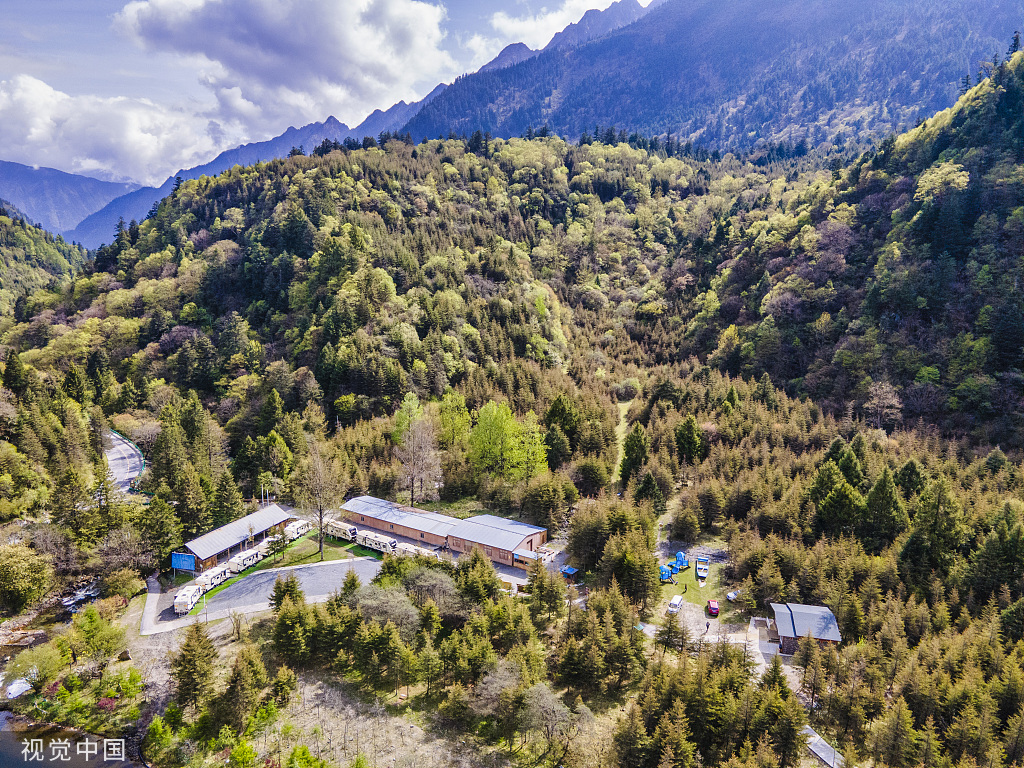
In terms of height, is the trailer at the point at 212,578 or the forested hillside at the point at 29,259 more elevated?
the forested hillside at the point at 29,259

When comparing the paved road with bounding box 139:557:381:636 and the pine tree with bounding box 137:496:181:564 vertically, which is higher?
the pine tree with bounding box 137:496:181:564

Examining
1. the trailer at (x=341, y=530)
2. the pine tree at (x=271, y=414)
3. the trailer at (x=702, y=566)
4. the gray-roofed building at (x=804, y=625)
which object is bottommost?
the trailer at (x=702, y=566)

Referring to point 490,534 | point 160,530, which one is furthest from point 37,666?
point 490,534

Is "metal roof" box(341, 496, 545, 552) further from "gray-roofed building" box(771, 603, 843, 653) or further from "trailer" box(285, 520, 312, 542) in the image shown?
"gray-roofed building" box(771, 603, 843, 653)

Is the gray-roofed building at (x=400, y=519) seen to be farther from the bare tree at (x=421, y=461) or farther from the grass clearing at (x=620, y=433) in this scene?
the grass clearing at (x=620, y=433)

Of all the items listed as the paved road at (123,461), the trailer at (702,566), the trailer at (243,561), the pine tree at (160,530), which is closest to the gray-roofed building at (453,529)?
the trailer at (243,561)

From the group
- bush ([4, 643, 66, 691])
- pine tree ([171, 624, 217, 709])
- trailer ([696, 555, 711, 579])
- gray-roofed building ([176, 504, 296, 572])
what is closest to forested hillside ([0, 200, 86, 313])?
gray-roofed building ([176, 504, 296, 572])
